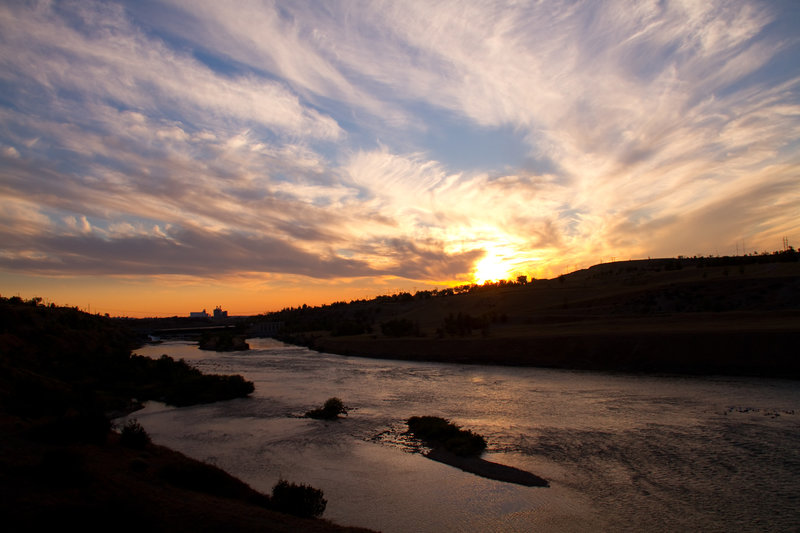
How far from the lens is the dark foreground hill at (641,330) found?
126ft

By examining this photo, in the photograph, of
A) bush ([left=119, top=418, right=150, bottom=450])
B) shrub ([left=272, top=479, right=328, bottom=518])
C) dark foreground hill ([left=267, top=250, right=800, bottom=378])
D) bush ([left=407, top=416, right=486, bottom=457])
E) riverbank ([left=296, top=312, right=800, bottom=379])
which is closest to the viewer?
shrub ([left=272, top=479, right=328, bottom=518])

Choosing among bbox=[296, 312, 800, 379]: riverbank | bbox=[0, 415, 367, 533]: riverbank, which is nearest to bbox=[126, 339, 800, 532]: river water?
bbox=[0, 415, 367, 533]: riverbank

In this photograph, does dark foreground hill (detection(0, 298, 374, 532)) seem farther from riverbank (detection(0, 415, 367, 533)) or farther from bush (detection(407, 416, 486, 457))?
bush (detection(407, 416, 486, 457))

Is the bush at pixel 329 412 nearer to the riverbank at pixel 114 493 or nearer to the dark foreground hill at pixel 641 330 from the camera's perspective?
the riverbank at pixel 114 493

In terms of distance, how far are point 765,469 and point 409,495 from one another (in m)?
11.5

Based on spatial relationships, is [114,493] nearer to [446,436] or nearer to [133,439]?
[133,439]

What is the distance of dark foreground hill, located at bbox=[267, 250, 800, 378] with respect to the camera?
38.5 meters

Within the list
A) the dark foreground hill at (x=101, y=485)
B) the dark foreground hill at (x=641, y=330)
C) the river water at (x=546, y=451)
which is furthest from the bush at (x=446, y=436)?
the dark foreground hill at (x=641, y=330)

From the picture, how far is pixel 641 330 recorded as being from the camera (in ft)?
161

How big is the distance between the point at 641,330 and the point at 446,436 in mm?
35523

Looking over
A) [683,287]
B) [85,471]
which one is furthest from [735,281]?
[85,471]

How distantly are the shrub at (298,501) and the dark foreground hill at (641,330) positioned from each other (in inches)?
1388

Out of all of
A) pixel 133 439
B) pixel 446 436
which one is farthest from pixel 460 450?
pixel 133 439

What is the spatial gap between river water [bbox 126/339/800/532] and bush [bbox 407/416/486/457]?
28.3 inches
